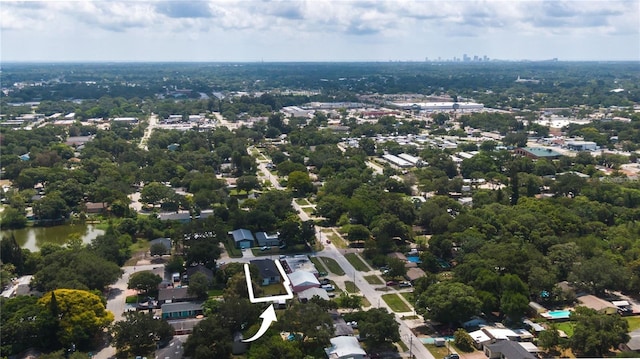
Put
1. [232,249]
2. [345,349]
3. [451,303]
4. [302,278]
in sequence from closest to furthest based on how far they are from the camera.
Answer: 1. [345,349]
2. [451,303]
3. [302,278]
4. [232,249]

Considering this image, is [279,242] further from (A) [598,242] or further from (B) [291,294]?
(A) [598,242]

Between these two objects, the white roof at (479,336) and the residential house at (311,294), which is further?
the residential house at (311,294)

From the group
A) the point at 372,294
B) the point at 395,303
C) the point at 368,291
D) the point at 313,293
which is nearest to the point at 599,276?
the point at 395,303

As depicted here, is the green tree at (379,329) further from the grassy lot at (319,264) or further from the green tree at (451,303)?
the grassy lot at (319,264)

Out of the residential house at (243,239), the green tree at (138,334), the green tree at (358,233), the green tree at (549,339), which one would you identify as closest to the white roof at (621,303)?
the green tree at (549,339)

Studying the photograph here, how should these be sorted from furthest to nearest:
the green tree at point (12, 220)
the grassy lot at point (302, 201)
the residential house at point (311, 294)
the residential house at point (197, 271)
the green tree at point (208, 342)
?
the grassy lot at point (302, 201), the green tree at point (12, 220), the residential house at point (197, 271), the residential house at point (311, 294), the green tree at point (208, 342)

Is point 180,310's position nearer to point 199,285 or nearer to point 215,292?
point 199,285

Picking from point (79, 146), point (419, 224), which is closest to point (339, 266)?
point (419, 224)
